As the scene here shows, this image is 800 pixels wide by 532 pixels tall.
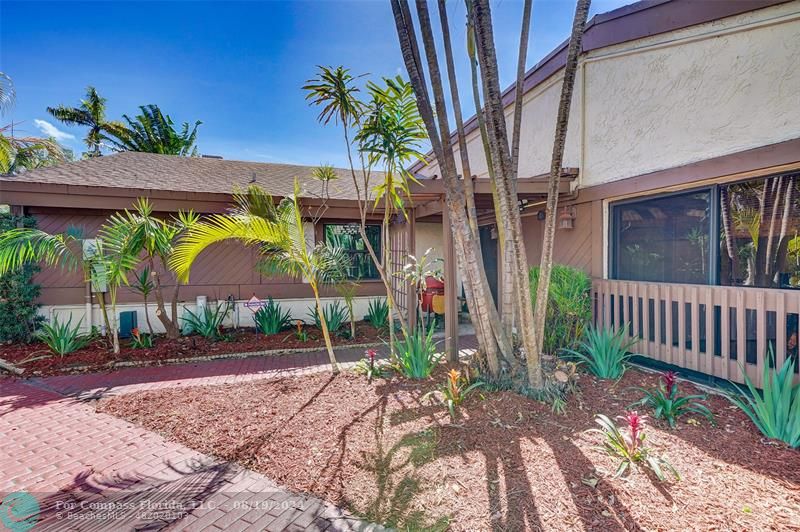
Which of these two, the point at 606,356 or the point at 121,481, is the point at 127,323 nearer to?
the point at 121,481

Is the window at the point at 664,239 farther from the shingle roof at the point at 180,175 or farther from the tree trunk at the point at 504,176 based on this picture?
the shingle roof at the point at 180,175

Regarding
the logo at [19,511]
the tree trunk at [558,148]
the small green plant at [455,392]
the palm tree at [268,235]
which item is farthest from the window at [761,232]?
the logo at [19,511]

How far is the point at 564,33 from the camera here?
5.62m

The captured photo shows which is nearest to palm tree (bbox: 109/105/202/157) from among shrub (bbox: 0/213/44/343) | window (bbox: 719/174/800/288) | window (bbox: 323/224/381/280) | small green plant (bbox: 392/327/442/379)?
shrub (bbox: 0/213/44/343)

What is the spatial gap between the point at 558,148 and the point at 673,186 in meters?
2.29

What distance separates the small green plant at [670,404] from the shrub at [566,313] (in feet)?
5.02

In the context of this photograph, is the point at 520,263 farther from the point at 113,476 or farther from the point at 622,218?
the point at 113,476

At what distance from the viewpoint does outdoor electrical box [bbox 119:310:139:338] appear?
24.5ft

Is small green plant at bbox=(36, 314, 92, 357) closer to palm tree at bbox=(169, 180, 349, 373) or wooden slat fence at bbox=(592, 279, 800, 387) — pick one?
palm tree at bbox=(169, 180, 349, 373)

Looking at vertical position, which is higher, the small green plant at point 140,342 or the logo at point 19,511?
the small green plant at point 140,342

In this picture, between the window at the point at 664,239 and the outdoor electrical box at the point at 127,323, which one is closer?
the window at the point at 664,239

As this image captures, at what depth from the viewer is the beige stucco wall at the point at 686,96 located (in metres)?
3.78

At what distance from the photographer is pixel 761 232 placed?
156 inches

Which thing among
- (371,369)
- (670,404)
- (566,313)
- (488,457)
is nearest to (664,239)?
(566,313)
